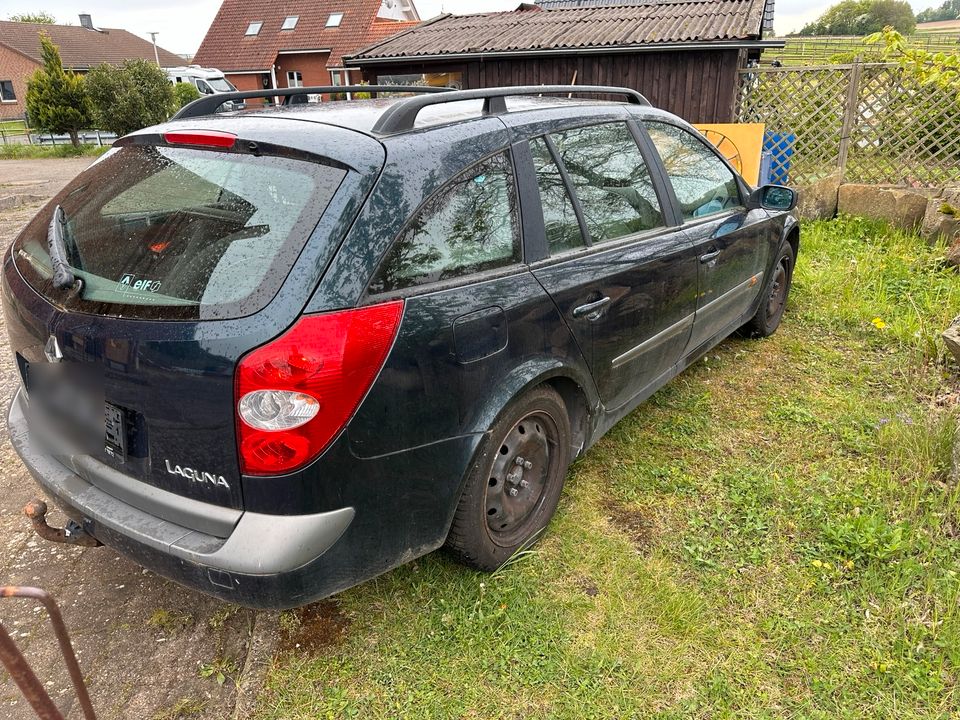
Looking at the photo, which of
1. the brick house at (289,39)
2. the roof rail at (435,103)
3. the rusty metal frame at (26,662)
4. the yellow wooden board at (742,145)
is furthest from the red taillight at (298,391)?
the brick house at (289,39)

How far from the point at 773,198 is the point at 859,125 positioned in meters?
5.86

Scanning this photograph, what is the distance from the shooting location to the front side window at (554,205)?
8.39ft

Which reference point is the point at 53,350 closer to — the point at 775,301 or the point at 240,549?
the point at 240,549

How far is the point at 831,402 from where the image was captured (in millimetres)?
3867

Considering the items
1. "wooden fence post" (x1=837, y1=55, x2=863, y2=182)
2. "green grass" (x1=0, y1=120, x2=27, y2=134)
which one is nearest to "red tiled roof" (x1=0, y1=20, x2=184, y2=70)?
"green grass" (x1=0, y1=120, x2=27, y2=134)

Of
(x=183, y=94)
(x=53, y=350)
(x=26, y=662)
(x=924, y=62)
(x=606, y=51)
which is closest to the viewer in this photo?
(x=26, y=662)

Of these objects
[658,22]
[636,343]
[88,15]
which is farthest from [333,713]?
→ [88,15]

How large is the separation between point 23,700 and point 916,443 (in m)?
3.76

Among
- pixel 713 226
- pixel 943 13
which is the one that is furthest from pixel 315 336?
pixel 943 13

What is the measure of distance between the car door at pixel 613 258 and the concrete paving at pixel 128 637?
1637mm

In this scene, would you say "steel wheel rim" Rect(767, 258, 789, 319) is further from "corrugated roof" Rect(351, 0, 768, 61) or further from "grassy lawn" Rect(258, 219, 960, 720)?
"corrugated roof" Rect(351, 0, 768, 61)

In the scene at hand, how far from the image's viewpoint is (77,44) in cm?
4728

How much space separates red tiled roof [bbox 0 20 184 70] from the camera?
44.9 meters

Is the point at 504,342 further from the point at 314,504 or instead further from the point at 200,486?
the point at 200,486
